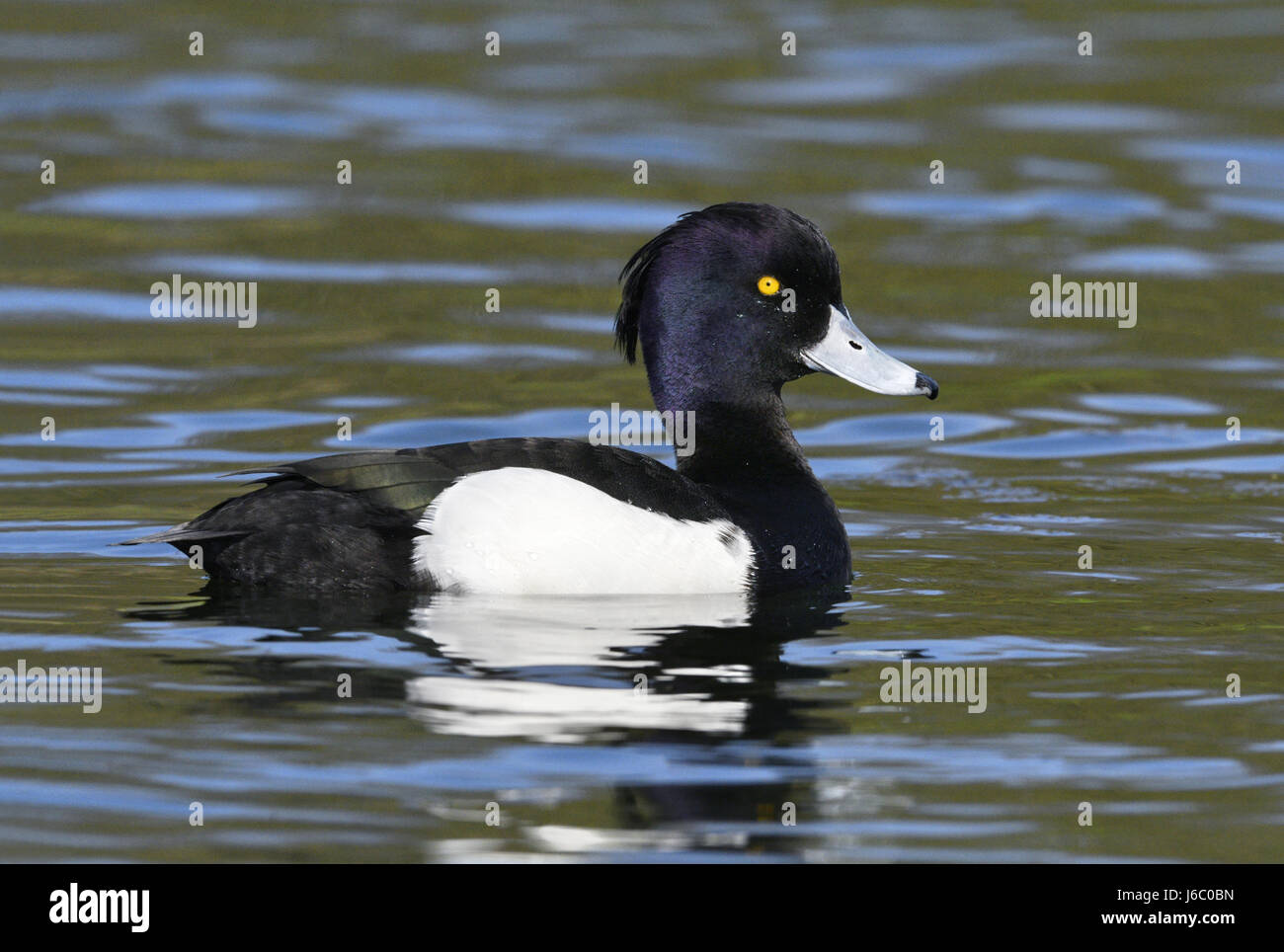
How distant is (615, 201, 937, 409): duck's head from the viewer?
26.9ft

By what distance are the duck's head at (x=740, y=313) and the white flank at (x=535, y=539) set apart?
1.03m

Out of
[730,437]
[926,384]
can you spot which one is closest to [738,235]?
[730,437]

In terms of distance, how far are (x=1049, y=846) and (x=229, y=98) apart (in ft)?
41.7

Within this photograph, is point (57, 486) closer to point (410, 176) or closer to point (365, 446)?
point (365, 446)

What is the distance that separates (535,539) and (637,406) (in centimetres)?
406

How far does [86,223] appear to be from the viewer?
14.2m

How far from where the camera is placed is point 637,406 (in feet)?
37.5

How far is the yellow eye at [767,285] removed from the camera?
324 inches

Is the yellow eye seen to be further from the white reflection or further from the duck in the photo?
the white reflection

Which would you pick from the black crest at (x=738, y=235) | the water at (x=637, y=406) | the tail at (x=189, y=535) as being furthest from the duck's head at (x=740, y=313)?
the tail at (x=189, y=535)

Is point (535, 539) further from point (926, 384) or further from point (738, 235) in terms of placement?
point (926, 384)

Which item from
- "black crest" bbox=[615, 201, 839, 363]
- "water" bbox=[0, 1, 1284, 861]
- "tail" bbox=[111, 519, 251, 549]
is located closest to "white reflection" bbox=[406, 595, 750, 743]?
"water" bbox=[0, 1, 1284, 861]

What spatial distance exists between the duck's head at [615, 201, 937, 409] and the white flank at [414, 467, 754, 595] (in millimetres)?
1035

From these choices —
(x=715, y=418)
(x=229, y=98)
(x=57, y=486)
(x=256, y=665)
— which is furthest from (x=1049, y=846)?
(x=229, y=98)
